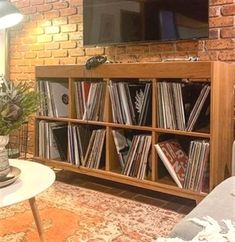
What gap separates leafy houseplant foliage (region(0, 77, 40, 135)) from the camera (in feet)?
4.09

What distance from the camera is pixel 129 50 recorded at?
2684 mm

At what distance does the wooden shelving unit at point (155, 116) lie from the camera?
1838mm

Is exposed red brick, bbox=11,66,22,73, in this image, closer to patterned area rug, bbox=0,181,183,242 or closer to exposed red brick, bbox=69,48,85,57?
exposed red brick, bbox=69,48,85,57

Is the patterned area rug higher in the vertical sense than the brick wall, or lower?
lower

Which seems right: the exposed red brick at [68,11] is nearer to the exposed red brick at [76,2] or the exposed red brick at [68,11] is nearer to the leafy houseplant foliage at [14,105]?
the exposed red brick at [76,2]

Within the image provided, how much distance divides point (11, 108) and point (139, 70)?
1.02m

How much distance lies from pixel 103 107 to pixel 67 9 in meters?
1.24

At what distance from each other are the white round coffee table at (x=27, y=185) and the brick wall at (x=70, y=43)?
1401 mm

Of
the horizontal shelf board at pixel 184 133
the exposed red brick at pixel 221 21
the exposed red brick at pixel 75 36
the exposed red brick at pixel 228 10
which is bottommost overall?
the horizontal shelf board at pixel 184 133

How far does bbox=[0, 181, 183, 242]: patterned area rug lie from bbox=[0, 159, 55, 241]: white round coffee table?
0.30 meters

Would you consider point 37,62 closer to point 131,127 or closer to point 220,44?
point 131,127

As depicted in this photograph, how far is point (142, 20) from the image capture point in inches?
96.3

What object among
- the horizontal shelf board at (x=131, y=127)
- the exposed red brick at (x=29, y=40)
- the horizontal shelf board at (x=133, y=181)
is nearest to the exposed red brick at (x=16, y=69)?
the exposed red brick at (x=29, y=40)

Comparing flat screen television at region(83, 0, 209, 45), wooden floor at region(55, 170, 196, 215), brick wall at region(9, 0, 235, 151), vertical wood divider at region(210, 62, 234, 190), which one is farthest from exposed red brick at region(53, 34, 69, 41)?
vertical wood divider at region(210, 62, 234, 190)
